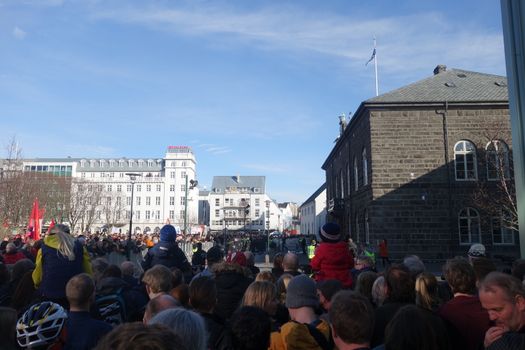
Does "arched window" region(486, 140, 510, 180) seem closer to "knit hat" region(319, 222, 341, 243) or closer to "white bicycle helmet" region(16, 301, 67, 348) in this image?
"knit hat" region(319, 222, 341, 243)

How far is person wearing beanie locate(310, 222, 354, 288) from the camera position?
22.1ft

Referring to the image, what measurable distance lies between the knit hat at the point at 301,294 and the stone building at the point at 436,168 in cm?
2429

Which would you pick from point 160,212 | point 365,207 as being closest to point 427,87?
point 365,207

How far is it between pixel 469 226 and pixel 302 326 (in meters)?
27.1

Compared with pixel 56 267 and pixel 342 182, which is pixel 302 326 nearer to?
pixel 56 267

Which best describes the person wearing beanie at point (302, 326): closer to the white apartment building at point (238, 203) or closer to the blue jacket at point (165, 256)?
the blue jacket at point (165, 256)

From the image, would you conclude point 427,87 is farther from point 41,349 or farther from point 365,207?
point 41,349

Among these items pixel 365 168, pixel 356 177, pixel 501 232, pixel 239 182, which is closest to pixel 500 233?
pixel 501 232

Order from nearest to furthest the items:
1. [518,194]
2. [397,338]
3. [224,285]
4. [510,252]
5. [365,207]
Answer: [397,338], [224,285], [518,194], [510,252], [365,207]

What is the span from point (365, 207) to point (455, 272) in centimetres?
2624

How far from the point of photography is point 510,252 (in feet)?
86.8

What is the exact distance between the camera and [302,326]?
343cm

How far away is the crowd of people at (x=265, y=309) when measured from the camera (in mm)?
2686

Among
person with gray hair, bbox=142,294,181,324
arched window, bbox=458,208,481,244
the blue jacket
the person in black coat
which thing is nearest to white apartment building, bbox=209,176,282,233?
arched window, bbox=458,208,481,244
